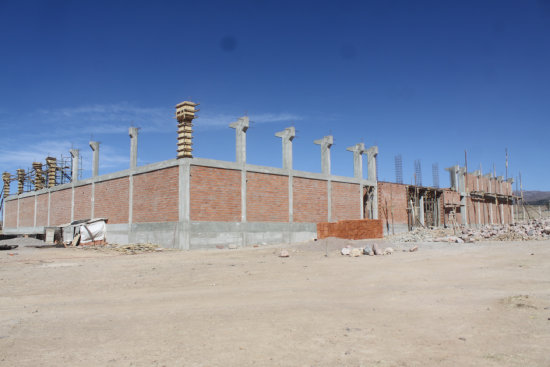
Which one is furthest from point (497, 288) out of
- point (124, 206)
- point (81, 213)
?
point (81, 213)

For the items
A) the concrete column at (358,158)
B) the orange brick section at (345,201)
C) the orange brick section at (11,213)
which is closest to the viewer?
the orange brick section at (345,201)

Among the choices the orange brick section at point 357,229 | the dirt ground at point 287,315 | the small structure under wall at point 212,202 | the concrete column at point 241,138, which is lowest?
the dirt ground at point 287,315

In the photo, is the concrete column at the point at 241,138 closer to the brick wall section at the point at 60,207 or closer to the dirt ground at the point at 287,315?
the dirt ground at the point at 287,315

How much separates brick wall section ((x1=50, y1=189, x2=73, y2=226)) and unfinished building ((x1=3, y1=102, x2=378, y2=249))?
14cm

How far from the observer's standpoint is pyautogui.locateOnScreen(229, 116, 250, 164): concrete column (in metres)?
21.4

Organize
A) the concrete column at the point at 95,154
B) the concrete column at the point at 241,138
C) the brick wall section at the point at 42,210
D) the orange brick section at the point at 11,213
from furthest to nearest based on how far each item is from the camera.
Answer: the orange brick section at the point at 11,213
the brick wall section at the point at 42,210
the concrete column at the point at 95,154
the concrete column at the point at 241,138

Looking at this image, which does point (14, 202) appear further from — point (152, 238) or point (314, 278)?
point (314, 278)

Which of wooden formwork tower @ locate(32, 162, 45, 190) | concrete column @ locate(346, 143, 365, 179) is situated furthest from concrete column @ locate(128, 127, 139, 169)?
wooden formwork tower @ locate(32, 162, 45, 190)

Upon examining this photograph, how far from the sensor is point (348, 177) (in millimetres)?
27672

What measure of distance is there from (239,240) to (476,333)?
52.8 feet

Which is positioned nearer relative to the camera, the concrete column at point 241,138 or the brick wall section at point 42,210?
the concrete column at point 241,138

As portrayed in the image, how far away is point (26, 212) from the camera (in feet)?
124

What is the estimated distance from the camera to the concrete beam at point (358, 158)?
95.2ft

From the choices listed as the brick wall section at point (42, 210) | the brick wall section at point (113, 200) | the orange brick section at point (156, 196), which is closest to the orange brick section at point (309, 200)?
the orange brick section at point (156, 196)
